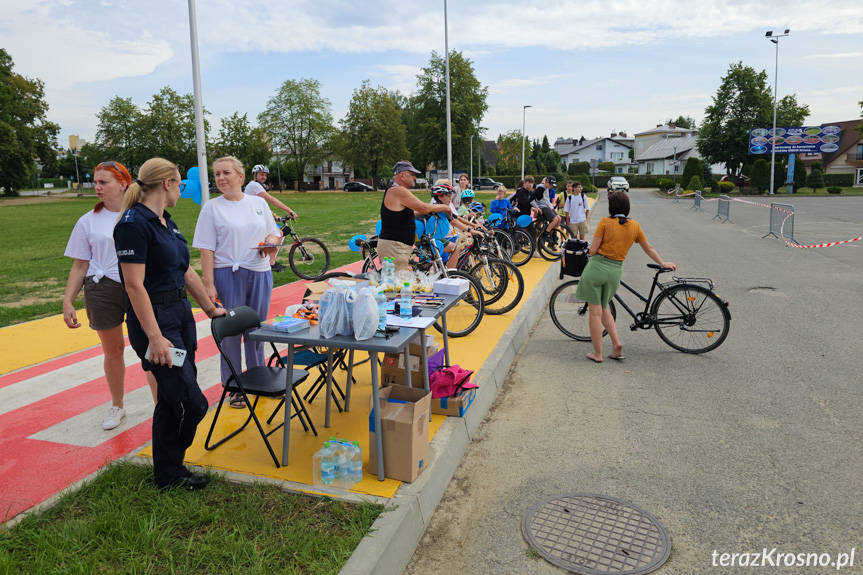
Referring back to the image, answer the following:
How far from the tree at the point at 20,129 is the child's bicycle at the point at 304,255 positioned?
2319 inches

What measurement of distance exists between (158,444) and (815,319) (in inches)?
331

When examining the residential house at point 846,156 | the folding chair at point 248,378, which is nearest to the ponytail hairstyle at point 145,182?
the folding chair at point 248,378

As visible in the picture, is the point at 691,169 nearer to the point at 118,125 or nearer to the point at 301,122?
the point at 301,122

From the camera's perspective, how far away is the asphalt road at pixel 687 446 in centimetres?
335

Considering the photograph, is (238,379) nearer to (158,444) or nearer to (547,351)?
(158,444)

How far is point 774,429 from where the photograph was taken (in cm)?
476

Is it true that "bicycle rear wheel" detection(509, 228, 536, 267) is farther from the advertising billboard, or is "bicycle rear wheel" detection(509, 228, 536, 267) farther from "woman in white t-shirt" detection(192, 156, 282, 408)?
the advertising billboard

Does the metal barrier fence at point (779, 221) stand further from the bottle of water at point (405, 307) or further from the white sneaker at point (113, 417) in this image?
the white sneaker at point (113, 417)

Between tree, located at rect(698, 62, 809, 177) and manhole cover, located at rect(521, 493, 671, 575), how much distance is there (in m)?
69.7

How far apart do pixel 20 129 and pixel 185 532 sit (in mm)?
73211

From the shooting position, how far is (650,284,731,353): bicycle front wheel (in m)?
6.61

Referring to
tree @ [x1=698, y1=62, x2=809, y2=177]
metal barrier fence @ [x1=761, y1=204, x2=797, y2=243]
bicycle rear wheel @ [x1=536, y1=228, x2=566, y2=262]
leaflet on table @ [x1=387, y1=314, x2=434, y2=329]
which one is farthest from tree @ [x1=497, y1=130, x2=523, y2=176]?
leaflet on table @ [x1=387, y1=314, x2=434, y2=329]

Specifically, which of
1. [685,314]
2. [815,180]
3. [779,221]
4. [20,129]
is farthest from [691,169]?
[20,129]

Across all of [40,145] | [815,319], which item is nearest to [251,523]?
[815,319]
